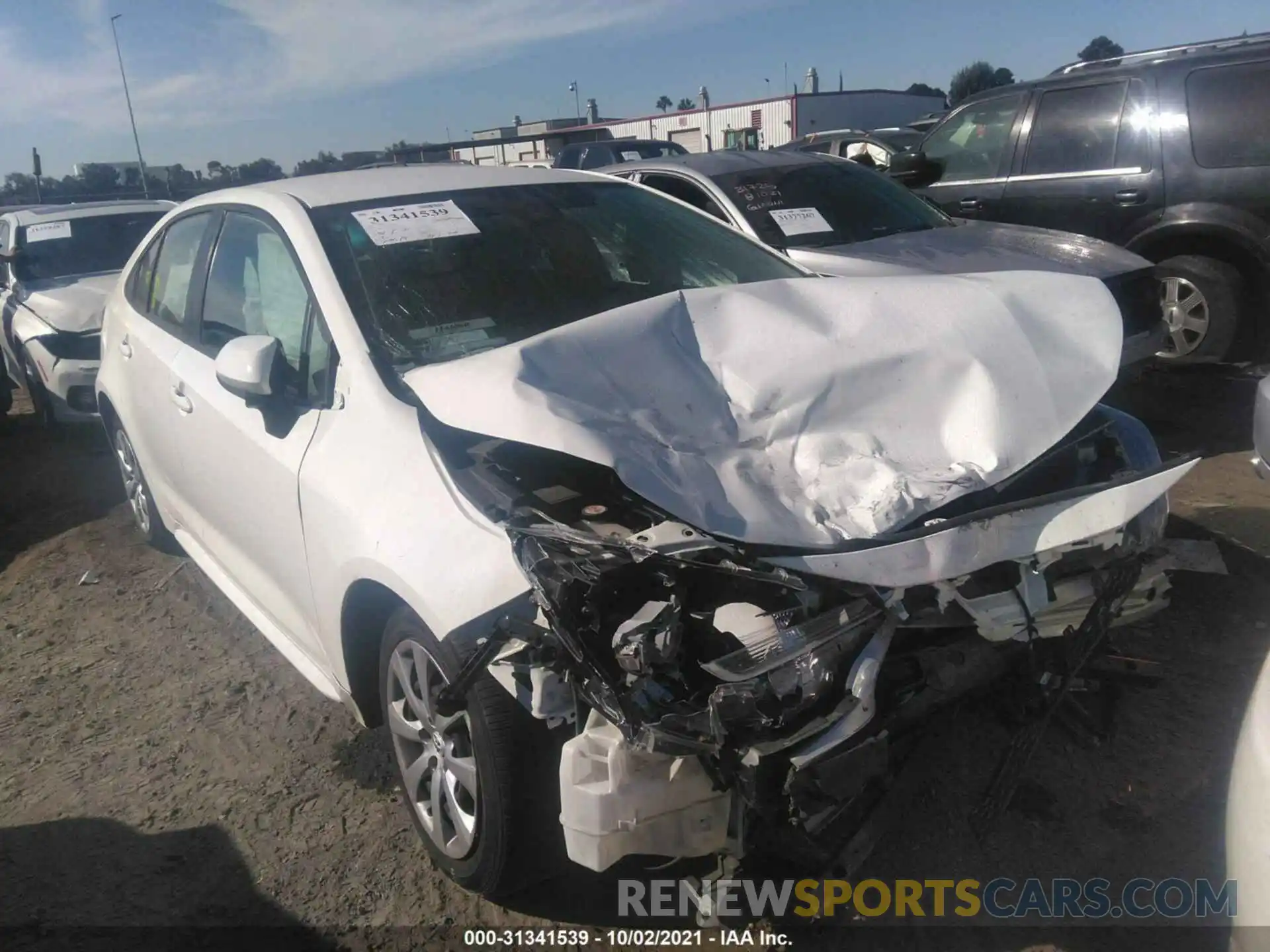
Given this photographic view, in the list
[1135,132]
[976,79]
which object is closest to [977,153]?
[1135,132]

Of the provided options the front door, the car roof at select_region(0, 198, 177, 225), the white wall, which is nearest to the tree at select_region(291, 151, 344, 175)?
the car roof at select_region(0, 198, 177, 225)

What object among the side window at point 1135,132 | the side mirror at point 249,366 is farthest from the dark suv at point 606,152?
the side mirror at point 249,366

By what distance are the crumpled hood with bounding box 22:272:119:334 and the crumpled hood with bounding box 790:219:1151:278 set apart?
483 cm

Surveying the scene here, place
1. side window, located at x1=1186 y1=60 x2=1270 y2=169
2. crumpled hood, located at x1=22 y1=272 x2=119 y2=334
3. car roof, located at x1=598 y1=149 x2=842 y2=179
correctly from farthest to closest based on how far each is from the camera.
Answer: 1. crumpled hood, located at x1=22 y1=272 x2=119 y2=334
2. car roof, located at x1=598 y1=149 x2=842 y2=179
3. side window, located at x1=1186 y1=60 x2=1270 y2=169

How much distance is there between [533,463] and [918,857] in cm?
148

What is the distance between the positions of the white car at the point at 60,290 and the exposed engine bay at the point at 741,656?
548 centimetres

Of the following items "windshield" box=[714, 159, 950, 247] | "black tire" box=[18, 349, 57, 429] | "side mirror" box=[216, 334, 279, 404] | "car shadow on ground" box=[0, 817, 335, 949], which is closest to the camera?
"car shadow on ground" box=[0, 817, 335, 949]

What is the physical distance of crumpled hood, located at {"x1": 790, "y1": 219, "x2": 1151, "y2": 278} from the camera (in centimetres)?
495

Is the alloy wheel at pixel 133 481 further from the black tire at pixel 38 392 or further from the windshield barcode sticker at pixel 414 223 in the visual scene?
the black tire at pixel 38 392

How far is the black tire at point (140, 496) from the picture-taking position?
4566 millimetres

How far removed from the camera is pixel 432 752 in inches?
98.5

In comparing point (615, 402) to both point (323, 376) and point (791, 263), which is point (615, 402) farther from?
point (791, 263)

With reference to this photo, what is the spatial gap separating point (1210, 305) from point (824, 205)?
100 inches

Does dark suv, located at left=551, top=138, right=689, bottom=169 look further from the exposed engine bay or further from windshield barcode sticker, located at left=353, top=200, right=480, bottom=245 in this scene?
the exposed engine bay
